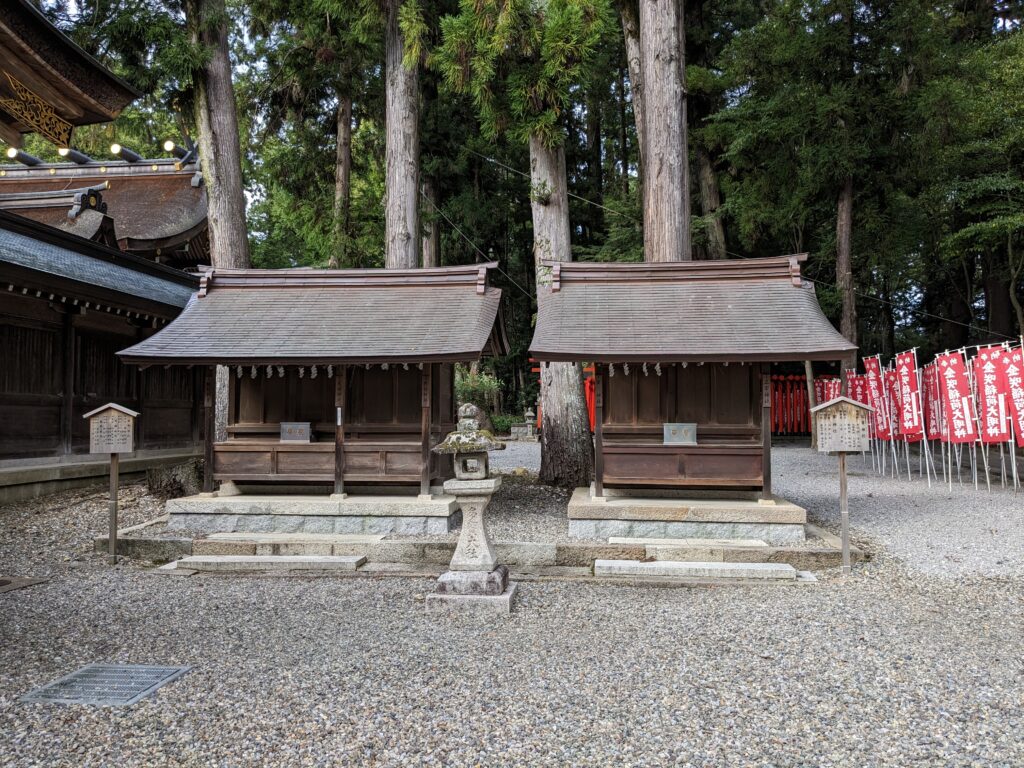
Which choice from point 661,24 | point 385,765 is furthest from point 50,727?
point 661,24

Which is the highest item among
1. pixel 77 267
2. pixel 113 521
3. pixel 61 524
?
pixel 77 267

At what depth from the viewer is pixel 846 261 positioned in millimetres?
17219

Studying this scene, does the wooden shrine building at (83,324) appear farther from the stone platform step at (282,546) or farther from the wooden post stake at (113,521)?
the stone platform step at (282,546)

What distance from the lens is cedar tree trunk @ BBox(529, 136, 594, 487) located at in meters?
11.2

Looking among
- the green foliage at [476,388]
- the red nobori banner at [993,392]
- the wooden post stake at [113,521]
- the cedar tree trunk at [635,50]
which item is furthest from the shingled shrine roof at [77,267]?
the red nobori banner at [993,392]

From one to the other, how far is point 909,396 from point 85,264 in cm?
1539

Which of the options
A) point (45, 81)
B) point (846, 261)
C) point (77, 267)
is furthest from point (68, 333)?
point (846, 261)

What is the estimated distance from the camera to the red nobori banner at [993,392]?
1090cm

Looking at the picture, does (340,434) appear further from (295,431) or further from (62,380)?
(62,380)

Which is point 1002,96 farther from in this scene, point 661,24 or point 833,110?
point 661,24

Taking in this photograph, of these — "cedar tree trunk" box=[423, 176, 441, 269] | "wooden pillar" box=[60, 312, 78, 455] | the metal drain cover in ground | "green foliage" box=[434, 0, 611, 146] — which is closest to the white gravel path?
the metal drain cover in ground

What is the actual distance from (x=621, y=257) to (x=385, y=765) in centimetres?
1722

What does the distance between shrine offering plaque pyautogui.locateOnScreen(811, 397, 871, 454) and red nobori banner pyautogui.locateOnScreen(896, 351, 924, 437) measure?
7.41 metres

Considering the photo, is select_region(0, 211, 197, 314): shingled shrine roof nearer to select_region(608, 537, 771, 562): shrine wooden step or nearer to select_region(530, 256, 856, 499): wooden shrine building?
select_region(530, 256, 856, 499): wooden shrine building
